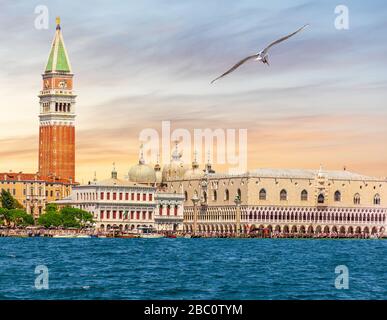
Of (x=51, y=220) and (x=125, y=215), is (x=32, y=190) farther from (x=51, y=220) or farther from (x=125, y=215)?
(x=51, y=220)

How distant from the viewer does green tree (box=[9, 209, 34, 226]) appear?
167m

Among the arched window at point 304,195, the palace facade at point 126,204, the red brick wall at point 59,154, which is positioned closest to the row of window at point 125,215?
the palace facade at point 126,204

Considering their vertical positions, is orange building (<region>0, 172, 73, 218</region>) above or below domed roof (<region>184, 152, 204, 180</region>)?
below

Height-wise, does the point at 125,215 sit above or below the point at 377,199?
below

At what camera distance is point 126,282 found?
53781 mm

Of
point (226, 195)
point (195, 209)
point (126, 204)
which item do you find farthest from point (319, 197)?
point (126, 204)

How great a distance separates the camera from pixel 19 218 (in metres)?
169

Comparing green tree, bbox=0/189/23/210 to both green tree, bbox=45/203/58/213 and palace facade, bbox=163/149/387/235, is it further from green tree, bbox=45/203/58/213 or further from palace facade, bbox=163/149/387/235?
palace facade, bbox=163/149/387/235

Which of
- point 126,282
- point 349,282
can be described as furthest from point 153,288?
point 349,282

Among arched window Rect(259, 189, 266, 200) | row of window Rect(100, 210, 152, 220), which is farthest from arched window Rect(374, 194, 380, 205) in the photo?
row of window Rect(100, 210, 152, 220)

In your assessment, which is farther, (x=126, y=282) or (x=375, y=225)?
(x=375, y=225)
